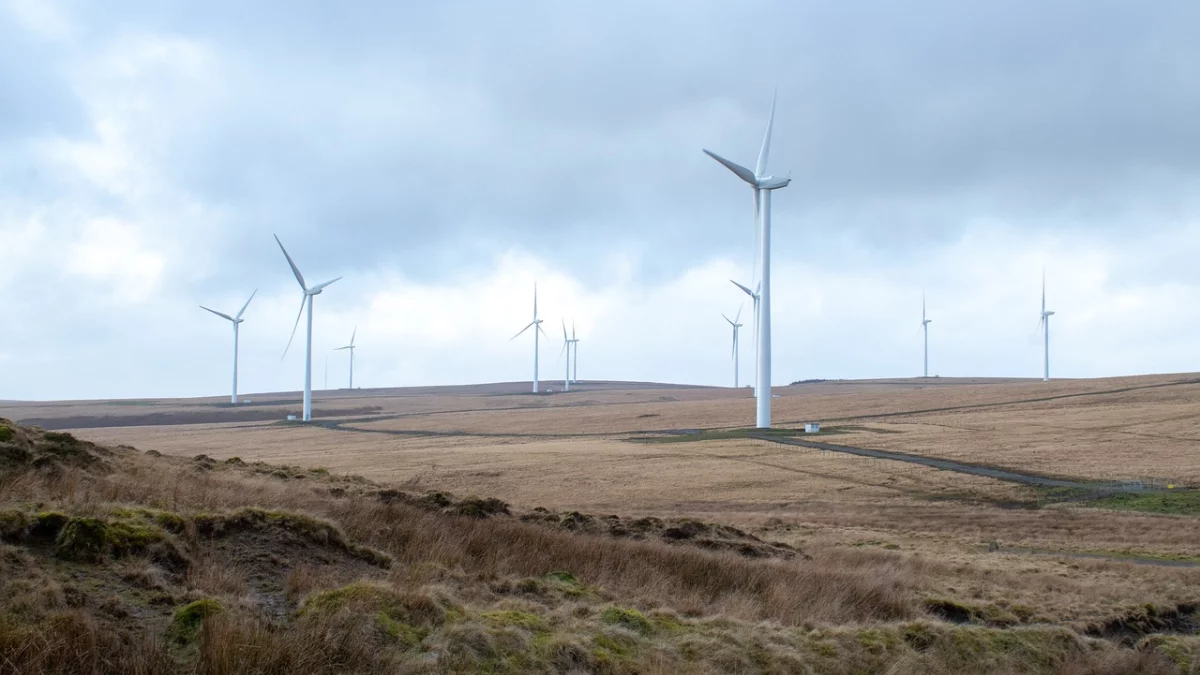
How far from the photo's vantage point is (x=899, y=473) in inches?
2424

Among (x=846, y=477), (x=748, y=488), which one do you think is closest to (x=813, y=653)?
(x=748, y=488)

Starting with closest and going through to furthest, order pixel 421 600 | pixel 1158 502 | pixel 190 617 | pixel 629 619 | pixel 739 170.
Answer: pixel 190 617 → pixel 421 600 → pixel 629 619 → pixel 1158 502 → pixel 739 170

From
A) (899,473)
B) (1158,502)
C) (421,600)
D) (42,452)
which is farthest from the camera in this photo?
(899,473)

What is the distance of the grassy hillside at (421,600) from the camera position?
838 cm

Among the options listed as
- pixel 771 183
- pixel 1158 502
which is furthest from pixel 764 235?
pixel 1158 502

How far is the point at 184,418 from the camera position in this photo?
186m

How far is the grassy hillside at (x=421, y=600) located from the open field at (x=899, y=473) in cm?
141

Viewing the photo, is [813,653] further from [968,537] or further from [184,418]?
[184,418]

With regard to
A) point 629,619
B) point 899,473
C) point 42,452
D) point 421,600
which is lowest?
point 899,473

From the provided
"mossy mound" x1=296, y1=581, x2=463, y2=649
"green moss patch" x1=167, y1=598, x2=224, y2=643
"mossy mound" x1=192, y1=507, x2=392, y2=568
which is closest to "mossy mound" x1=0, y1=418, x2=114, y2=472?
"mossy mound" x1=192, y1=507, x2=392, y2=568

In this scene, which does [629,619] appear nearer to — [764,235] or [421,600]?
[421,600]

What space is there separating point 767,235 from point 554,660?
295 ft

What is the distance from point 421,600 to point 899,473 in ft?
184

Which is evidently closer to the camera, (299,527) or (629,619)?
(629,619)
